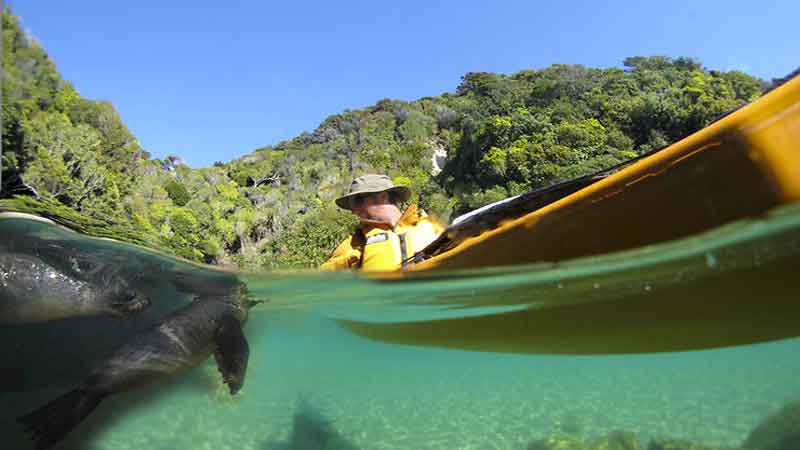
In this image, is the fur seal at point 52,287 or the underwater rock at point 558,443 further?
the underwater rock at point 558,443

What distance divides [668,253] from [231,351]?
4.46 metres

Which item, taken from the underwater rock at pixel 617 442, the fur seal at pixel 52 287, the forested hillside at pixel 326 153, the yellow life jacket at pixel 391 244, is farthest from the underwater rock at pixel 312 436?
the underwater rock at pixel 617 442

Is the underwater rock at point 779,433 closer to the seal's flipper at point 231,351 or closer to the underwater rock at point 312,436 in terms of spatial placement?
the underwater rock at point 312,436

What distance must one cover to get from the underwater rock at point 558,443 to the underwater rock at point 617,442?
0.52 ft

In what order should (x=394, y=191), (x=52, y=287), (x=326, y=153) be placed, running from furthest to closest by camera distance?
(x=326, y=153) → (x=394, y=191) → (x=52, y=287)

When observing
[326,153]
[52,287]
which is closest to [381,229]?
[52,287]

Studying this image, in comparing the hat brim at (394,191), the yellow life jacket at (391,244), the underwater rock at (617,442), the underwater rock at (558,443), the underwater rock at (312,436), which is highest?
the hat brim at (394,191)

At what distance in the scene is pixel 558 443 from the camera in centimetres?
582

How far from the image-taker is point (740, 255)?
314 centimetres

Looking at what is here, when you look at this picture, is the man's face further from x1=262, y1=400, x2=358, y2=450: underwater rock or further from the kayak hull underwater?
x1=262, y1=400, x2=358, y2=450: underwater rock

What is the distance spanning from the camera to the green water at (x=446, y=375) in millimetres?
3621

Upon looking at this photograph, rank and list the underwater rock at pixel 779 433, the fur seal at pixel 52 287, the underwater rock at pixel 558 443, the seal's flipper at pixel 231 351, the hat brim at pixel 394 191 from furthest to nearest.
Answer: the underwater rock at pixel 558 443 → the underwater rock at pixel 779 433 → the seal's flipper at pixel 231 351 → the hat brim at pixel 394 191 → the fur seal at pixel 52 287

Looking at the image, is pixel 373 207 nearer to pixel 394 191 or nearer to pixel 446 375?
pixel 394 191

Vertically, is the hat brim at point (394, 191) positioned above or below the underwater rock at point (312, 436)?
above
